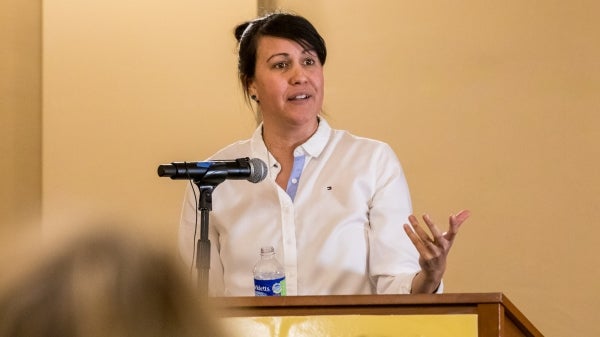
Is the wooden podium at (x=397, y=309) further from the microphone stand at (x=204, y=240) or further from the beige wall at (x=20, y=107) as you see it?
the beige wall at (x=20, y=107)

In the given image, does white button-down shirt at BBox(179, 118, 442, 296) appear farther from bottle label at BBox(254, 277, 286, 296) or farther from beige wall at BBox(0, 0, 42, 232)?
beige wall at BBox(0, 0, 42, 232)

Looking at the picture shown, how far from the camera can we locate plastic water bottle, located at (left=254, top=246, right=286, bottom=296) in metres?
2.71

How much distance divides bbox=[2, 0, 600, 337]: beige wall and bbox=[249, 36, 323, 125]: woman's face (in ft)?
4.72

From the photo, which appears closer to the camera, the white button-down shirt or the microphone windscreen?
the microphone windscreen

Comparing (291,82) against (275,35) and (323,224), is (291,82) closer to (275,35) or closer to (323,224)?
(275,35)

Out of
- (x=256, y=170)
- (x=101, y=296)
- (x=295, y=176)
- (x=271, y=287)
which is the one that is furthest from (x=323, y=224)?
(x=101, y=296)

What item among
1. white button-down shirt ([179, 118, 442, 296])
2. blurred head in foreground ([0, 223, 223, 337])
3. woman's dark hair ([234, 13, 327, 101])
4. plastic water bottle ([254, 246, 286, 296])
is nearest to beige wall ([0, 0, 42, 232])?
woman's dark hair ([234, 13, 327, 101])

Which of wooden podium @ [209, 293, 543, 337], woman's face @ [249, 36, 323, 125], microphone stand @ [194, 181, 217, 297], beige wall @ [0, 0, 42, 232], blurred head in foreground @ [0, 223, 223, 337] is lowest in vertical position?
blurred head in foreground @ [0, 223, 223, 337]

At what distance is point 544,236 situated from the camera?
171 inches

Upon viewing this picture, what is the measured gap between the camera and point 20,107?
4828 millimetres

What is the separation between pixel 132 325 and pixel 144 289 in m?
0.03

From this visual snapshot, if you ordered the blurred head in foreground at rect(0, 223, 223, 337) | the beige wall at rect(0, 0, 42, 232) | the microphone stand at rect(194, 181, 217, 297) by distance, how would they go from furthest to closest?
1. the beige wall at rect(0, 0, 42, 232)
2. the microphone stand at rect(194, 181, 217, 297)
3. the blurred head in foreground at rect(0, 223, 223, 337)

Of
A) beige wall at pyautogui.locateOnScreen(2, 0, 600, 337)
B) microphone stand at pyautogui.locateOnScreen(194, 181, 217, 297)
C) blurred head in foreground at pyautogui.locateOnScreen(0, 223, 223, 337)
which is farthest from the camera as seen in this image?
beige wall at pyautogui.locateOnScreen(2, 0, 600, 337)

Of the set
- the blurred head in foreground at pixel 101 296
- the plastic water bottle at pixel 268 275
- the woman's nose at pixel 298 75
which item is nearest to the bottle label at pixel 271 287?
the plastic water bottle at pixel 268 275
